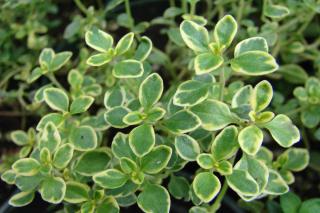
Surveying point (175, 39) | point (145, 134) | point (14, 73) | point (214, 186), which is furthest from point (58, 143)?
point (14, 73)

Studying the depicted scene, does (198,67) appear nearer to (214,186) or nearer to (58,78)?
(214,186)

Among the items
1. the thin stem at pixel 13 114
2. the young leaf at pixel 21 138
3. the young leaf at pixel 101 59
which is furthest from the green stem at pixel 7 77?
A: the young leaf at pixel 101 59

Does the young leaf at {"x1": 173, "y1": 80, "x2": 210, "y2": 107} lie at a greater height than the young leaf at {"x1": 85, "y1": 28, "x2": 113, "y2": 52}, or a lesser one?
lesser

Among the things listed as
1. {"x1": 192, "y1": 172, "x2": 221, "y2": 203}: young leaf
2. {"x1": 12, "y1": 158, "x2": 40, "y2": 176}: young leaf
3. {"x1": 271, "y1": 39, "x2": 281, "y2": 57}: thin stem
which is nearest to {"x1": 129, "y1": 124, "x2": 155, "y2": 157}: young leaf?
{"x1": 192, "y1": 172, "x2": 221, "y2": 203}: young leaf

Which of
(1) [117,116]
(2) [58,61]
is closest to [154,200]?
(1) [117,116]

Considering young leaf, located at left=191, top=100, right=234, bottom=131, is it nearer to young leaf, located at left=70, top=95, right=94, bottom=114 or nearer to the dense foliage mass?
the dense foliage mass

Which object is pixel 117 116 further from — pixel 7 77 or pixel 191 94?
pixel 7 77
